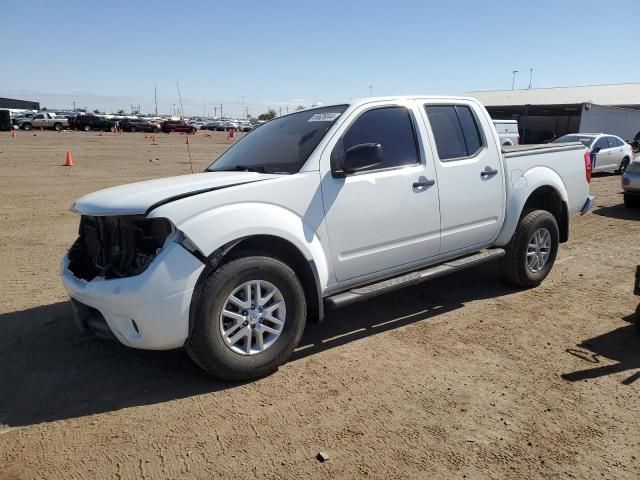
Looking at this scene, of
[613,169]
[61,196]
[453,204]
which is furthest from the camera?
[613,169]

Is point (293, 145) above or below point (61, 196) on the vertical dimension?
above

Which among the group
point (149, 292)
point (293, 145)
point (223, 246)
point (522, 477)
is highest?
point (293, 145)

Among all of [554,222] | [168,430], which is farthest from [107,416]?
[554,222]

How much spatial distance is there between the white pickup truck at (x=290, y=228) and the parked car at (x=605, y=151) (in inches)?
551

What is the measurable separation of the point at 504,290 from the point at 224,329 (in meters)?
3.37

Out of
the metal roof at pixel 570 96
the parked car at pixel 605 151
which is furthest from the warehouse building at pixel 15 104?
the parked car at pixel 605 151

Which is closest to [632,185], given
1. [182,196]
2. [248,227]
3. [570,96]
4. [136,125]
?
[248,227]

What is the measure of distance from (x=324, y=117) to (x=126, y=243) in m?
1.88

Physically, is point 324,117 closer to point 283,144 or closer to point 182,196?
point 283,144

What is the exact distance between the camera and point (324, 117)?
425 centimetres

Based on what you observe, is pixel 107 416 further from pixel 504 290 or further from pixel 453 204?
pixel 504 290

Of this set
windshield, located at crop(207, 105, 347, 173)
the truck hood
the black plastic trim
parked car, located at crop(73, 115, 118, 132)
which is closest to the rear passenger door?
windshield, located at crop(207, 105, 347, 173)

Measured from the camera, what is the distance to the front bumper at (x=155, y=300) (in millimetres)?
3133

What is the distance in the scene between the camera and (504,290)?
218 inches
